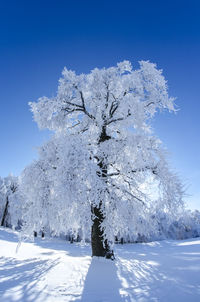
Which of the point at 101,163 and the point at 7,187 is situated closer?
the point at 101,163

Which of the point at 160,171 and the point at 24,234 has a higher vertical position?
the point at 160,171

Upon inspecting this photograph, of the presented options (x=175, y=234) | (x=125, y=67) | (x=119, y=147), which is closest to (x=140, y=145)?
(x=119, y=147)

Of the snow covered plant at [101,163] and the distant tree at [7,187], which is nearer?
the snow covered plant at [101,163]

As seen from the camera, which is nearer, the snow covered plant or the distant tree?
the snow covered plant

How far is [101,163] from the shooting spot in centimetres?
739

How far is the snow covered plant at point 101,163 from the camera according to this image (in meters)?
5.79

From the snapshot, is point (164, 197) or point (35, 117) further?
point (35, 117)

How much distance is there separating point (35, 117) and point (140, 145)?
5457 millimetres

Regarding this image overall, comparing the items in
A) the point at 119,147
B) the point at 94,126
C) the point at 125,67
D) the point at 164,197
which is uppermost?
the point at 125,67

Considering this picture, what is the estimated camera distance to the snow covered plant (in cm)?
579

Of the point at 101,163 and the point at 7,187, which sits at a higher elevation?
the point at 7,187

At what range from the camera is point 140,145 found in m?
7.10

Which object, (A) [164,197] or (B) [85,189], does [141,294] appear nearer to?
(B) [85,189]

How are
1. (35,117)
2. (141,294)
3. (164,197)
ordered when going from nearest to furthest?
(141,294) → (164,197) → (35,117)
